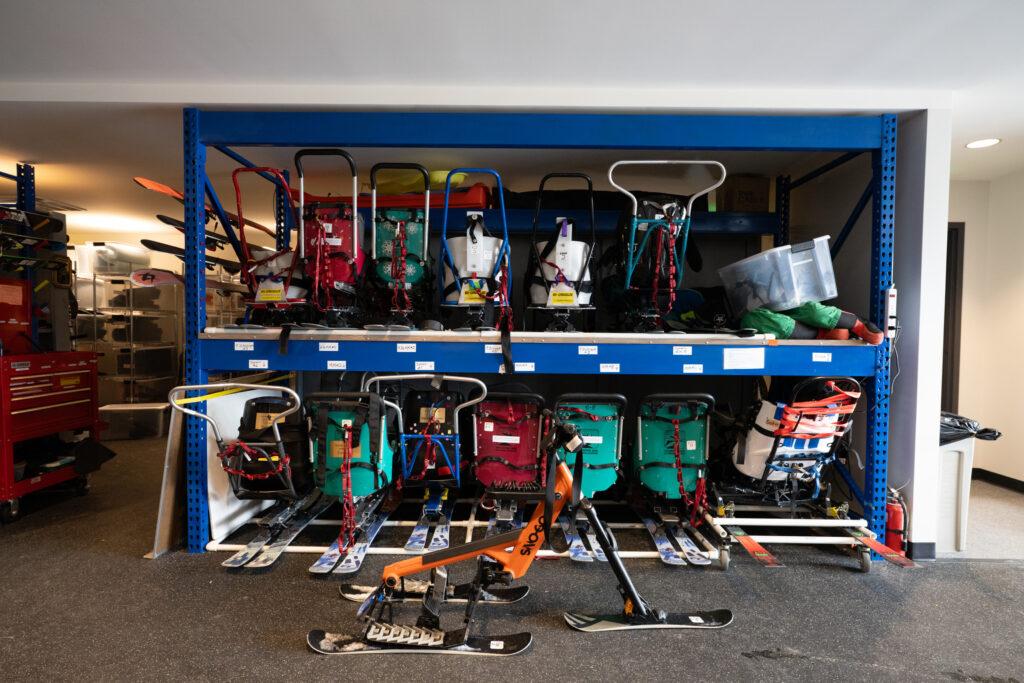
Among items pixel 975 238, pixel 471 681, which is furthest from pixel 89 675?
pixel 975 238

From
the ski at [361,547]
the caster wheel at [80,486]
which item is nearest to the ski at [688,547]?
the ski at [361,547]

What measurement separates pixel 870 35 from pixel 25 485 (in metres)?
6.05

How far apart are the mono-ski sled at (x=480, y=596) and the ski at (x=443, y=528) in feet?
1.77

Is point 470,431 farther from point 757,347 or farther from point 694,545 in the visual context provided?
point 757,347

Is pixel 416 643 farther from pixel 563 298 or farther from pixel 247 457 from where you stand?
pixel 563 298

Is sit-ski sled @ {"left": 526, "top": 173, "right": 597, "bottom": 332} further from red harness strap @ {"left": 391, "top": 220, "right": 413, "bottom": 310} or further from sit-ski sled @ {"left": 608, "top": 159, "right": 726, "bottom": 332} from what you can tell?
red harness strap @ {"left": 391, "top": 220, "right": 413, "bottom": 310}

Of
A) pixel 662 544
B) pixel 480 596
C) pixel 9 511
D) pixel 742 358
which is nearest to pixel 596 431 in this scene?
pixel 662 544

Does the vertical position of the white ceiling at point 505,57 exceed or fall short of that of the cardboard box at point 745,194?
it exceeds it

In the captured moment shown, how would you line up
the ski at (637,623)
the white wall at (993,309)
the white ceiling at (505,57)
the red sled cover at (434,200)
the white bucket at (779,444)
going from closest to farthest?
the ski at (637,623)
the white ceiling at (505,57)
the white bucket at (779,444)
the red sled cover at (434,200)
the white wall at (993,309)

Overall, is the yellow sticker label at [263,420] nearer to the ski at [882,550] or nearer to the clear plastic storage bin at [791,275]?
the clear plastic storage bin at [791,275]

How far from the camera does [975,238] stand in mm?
4414

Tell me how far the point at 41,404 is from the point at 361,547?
2.91 meters

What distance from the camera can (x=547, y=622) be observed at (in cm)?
210

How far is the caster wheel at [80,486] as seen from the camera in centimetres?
Answer: 374
